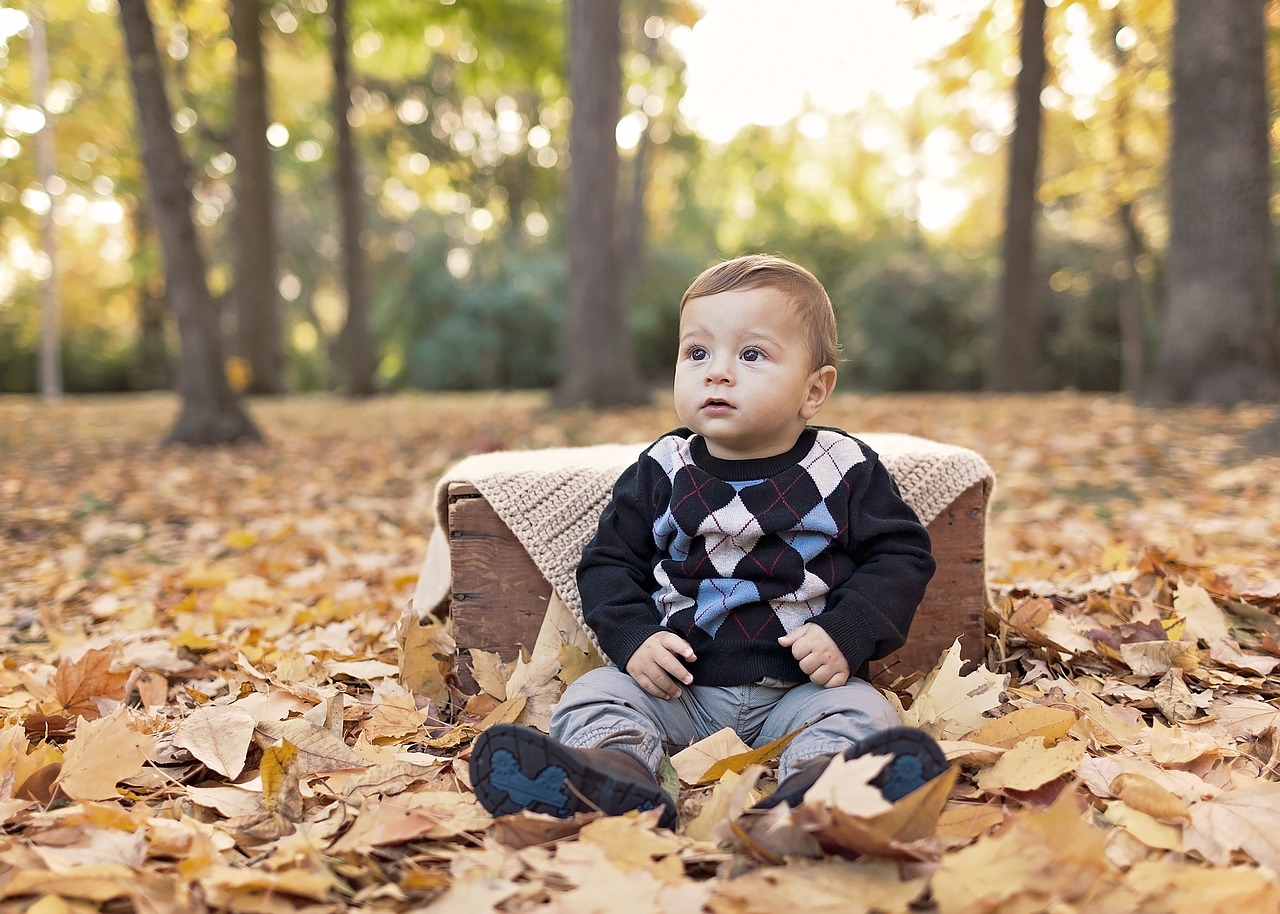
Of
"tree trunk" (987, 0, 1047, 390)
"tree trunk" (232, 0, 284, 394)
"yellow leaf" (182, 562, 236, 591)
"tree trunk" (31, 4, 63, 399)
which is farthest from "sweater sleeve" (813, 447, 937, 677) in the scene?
"tree trunk" (31, 4, 63, 399)

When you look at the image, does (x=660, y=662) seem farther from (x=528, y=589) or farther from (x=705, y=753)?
(x=528, y=589)

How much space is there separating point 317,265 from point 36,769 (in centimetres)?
2453

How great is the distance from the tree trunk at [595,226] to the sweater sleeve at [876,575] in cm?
614

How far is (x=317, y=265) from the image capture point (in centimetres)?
2459

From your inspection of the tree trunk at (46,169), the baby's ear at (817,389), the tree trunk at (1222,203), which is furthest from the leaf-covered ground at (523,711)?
the tree trunk at (46,169)

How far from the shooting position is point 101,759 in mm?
1695

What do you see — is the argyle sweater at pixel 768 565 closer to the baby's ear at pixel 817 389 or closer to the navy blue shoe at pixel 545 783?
the baby's ear at pixel 817 389

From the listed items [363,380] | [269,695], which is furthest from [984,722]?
[363,380]

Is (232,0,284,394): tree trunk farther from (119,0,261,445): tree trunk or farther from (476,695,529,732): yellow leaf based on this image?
(476,695,529,732): yellow leaf

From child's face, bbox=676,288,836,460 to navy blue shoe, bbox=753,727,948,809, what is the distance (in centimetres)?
63

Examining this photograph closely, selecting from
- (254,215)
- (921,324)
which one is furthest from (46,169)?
(921,324)

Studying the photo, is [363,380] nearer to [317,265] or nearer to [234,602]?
[234,602]

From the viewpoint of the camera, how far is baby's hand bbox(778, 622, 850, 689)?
1.77m

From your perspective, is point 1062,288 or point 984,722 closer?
point 984,722
